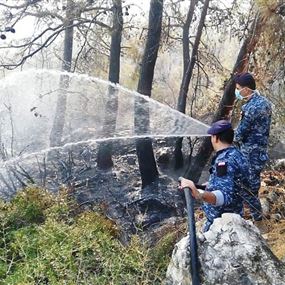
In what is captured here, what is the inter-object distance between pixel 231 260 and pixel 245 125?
→ 2.03 metres

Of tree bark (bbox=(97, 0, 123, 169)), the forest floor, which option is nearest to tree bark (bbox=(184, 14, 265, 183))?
the forest floor

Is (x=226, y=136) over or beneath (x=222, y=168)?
over

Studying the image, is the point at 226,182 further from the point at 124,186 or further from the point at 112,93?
the point at 112,93

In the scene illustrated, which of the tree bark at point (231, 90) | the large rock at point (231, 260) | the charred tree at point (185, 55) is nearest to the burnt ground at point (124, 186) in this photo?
the charred tree at point (185, 55)

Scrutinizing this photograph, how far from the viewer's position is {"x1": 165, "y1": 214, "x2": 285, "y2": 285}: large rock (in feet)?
9.09

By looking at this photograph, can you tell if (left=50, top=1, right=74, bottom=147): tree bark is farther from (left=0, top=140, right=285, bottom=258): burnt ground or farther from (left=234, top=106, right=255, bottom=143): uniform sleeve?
(left=234, top=106, right=255, bottom=143): uniform sleeve

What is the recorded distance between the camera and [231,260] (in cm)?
281

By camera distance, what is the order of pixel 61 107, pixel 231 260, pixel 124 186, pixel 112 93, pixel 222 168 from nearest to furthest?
pixel 231 260 < pixel 222 168 < pixel 124 186 < pixel 112 93 < pixel 61 107

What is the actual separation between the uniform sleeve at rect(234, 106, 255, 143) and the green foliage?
127 cm

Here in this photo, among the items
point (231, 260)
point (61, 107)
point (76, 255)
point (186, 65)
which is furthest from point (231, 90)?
point (231, 260)

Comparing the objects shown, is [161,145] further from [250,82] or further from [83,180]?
[250,82]

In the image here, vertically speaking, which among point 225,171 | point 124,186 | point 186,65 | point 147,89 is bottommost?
point 124,186

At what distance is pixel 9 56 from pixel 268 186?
7.38m

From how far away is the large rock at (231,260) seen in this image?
2.77m
